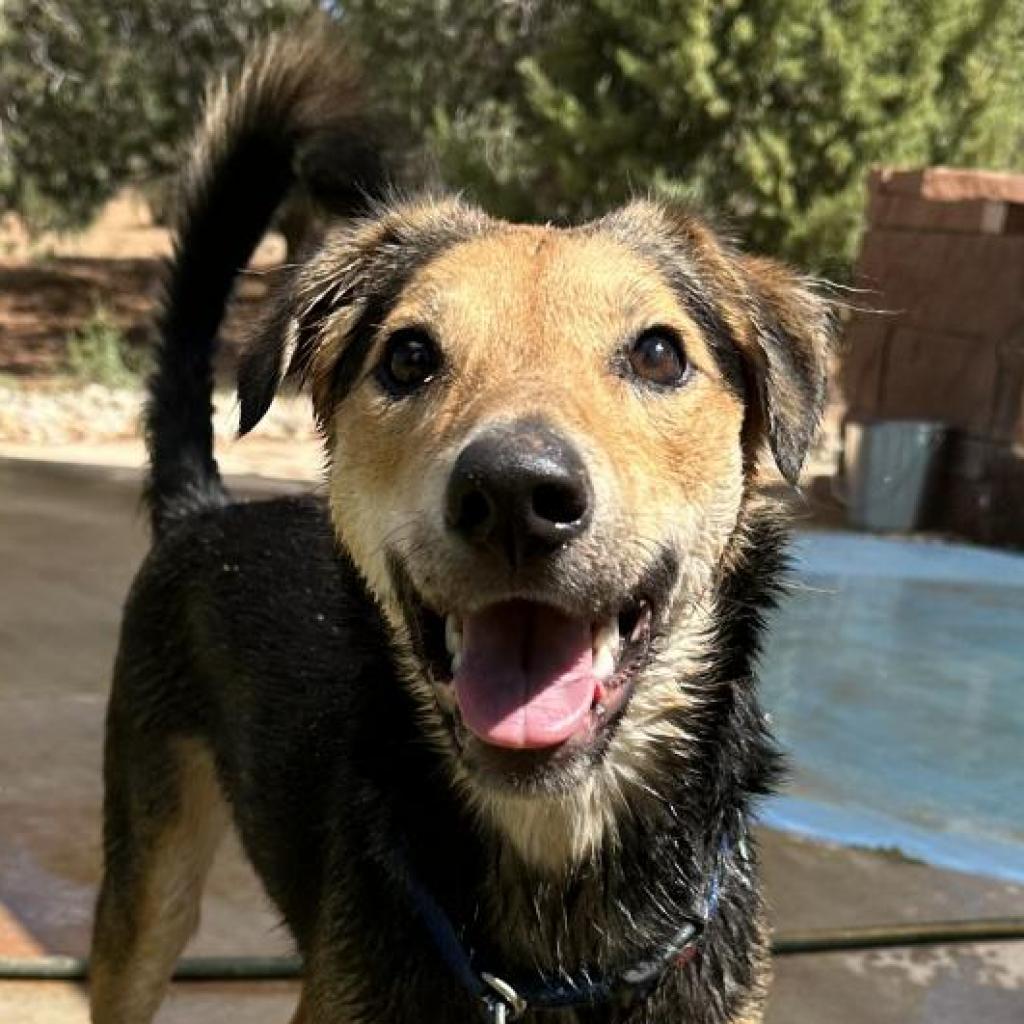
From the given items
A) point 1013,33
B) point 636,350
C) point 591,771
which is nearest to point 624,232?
point 636,350

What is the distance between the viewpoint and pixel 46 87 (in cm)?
1927

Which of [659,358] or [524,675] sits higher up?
[659,358]

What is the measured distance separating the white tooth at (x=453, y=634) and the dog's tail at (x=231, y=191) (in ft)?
5.27

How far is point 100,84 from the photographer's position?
19.5 metres

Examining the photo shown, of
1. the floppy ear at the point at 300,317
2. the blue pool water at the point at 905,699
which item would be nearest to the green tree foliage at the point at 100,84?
the blue pool water at the point at 905,699

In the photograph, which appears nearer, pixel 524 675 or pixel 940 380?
pixel 524 675

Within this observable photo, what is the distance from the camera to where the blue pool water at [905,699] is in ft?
18.5

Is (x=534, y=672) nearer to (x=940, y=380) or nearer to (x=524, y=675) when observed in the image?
(x=524, y=675)

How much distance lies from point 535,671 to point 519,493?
1.29ft

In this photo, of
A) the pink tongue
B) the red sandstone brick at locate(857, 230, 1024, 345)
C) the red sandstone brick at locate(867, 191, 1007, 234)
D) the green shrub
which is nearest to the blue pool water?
the pink tongue

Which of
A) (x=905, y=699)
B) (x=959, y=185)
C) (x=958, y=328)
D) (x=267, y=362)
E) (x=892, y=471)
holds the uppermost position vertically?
(x=267, y=362)

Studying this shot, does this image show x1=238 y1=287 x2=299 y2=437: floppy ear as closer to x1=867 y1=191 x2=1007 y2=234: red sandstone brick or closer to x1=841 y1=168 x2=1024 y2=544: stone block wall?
x1=841 y1=168 x2=1024 y2=544: stone block wall

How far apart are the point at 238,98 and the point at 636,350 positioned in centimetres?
168

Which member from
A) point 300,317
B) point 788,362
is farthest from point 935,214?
point 300,317
